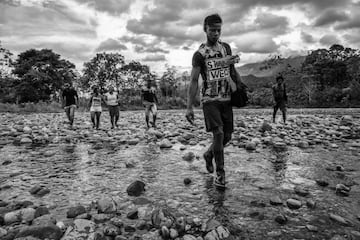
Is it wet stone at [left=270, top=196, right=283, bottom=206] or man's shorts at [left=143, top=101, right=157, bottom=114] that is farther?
man's shorts at [left=143, top=101, right=157, bottom=114]

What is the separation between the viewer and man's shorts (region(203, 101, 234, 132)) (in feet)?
13.5

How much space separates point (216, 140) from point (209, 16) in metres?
1.88

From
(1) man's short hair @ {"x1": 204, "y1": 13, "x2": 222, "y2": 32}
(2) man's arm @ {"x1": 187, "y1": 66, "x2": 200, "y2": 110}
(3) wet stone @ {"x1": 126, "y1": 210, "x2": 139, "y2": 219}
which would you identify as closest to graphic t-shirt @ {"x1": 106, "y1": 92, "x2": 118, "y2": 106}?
(2) man's arm @ {"x1": 187, "y1": 66, "x2": 200, "y2": 110}

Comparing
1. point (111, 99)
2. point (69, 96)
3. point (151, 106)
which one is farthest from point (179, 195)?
point (69, 96)

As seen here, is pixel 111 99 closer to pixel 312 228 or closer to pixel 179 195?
pixel 179 195

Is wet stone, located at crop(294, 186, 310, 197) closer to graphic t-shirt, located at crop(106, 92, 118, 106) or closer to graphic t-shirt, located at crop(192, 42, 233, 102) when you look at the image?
graphic t-shirt, located at crop(192, 42, 233, 102)

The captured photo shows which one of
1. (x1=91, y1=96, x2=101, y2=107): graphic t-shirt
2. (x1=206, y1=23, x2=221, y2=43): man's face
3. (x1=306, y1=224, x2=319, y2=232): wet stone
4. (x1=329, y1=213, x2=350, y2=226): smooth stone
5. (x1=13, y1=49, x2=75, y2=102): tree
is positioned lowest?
(x1=306, y1=224, x2=319, y2=232): wet stone

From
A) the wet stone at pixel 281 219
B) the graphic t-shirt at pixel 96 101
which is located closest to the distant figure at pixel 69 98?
the graphic t-shirt at pixel 96 101

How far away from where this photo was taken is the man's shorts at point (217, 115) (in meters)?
4.10

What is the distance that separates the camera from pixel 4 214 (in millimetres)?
3111

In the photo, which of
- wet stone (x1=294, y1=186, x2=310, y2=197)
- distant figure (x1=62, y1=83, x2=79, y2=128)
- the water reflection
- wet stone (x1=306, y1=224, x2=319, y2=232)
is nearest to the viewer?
wet stone (x1=306, y1=224, x2=319, y2=232)

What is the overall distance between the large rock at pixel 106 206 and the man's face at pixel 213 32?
9.02 ft

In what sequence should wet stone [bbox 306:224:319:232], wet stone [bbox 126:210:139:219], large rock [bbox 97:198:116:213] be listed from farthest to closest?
1. large rock [bbox 97:198:116:213]
2. wet stone [bbox 126:210:139:219]
3. wet stone [bbox 306:224:319:232]

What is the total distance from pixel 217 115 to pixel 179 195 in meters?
1.31
